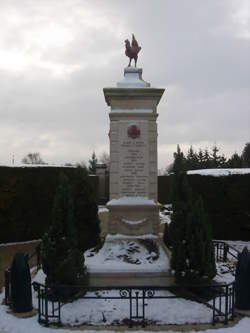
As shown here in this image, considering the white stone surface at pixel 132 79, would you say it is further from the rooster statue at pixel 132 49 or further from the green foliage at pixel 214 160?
the green foliage at pixel 214 160

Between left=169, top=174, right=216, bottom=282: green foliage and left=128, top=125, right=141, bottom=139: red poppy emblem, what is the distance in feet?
7.46

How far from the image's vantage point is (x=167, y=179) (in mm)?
24484

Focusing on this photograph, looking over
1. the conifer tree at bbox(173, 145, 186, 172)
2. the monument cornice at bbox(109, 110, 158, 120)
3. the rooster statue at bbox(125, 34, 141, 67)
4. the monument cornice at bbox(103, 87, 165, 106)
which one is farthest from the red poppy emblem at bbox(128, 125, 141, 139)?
the rooster statue at bbox(125, 34, 141, 67)

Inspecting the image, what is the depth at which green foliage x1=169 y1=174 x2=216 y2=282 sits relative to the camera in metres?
7.19

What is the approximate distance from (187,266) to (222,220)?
838cm

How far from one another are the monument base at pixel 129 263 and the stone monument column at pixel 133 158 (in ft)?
1.18

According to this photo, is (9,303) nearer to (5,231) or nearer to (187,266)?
(187,266)

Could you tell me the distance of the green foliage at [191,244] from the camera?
7.19 m

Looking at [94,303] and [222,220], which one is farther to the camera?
[222,220]

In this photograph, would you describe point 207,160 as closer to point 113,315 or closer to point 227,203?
point 227,203

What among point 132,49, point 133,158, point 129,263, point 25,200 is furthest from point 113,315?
point 25,200

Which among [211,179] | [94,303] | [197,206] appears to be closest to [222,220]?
[211,179]

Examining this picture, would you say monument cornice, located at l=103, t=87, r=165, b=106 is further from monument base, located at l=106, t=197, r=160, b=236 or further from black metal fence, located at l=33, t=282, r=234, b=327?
black metal fence, located at l=33, t=282, r=234, b=327

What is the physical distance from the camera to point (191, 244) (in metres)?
7.27
